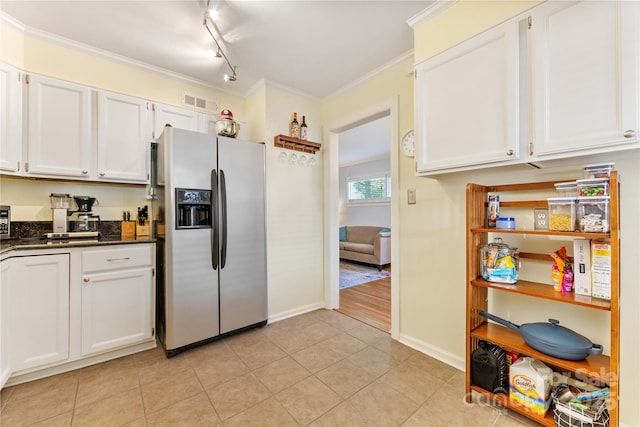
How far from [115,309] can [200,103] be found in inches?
83.6

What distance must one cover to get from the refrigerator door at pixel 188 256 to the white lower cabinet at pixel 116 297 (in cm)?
22

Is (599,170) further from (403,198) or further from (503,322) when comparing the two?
(403,198)

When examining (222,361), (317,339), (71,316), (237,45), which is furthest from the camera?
(317,339)

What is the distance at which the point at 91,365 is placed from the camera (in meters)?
1.99

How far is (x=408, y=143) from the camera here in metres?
2.27

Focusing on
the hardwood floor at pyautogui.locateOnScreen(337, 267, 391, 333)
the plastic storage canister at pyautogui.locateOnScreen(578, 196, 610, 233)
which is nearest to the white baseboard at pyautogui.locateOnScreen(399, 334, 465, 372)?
the hardwood floor at pyautogui.locateOnScreen(337, 267, 391, 333)

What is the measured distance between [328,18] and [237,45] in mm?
821

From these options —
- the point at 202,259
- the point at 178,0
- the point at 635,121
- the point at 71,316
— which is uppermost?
the point at 178,0

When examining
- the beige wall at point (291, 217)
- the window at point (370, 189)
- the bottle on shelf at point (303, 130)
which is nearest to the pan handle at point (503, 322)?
the beige wall at point (291, 217)

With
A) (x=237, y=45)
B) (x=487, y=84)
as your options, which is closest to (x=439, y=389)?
(x=487, y=84)

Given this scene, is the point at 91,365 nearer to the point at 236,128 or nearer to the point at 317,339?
the point at 317,339

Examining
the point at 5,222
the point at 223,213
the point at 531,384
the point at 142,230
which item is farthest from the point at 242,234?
the point at 531,384

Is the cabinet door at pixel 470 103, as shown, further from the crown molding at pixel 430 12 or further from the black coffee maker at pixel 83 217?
the black coffee maker at pixel 83 217

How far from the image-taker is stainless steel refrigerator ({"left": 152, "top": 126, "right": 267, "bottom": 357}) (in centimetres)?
212
